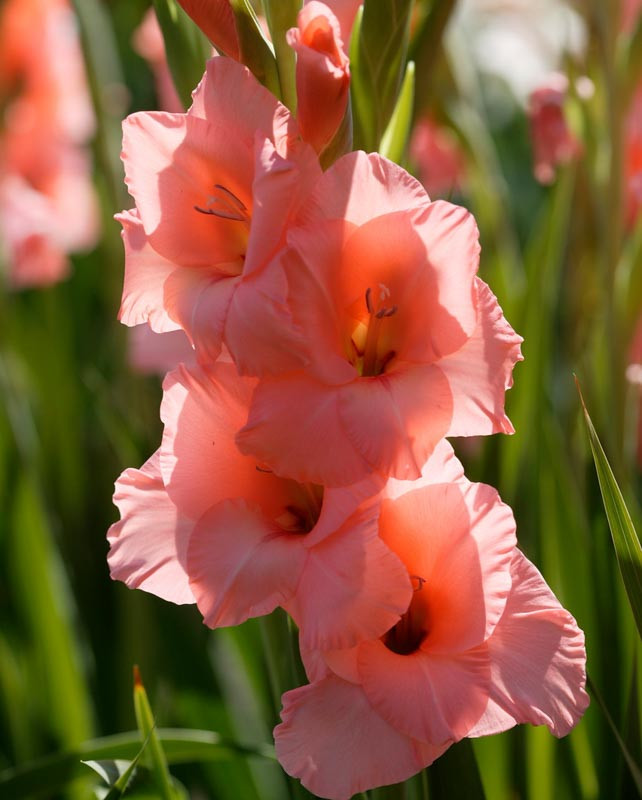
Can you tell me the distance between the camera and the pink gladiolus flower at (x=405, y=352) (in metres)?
0.42

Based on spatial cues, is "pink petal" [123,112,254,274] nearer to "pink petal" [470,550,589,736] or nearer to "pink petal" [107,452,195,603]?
"pink petal" [107,452,195,603]

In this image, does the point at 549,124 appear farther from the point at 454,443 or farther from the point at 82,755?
the point at 82,755

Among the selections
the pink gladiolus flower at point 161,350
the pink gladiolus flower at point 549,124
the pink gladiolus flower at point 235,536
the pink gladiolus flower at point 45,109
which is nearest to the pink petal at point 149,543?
the pink gladiolus flower at point 235,536

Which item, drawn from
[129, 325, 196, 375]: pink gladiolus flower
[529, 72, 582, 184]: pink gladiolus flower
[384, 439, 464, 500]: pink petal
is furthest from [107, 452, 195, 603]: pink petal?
[529, 72, 582, 184]: pink gladiolus flower

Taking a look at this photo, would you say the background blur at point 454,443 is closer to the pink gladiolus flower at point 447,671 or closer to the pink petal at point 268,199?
the pink gladiolus flower at point 447,671

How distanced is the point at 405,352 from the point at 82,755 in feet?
1.14

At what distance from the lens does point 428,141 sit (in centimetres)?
134

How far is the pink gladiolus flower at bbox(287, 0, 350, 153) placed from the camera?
17.9 inches

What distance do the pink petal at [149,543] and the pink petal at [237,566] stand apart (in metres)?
0.02

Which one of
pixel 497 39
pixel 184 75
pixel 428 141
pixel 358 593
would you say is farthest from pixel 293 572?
pixel 497 39

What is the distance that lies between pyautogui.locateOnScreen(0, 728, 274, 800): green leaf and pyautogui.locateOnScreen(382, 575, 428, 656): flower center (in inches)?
6.5

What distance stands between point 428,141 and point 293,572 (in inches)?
40.4

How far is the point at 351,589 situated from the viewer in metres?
0.42

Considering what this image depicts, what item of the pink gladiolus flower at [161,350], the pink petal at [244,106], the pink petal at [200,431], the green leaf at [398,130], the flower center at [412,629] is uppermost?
the pink petal at [244,106]
